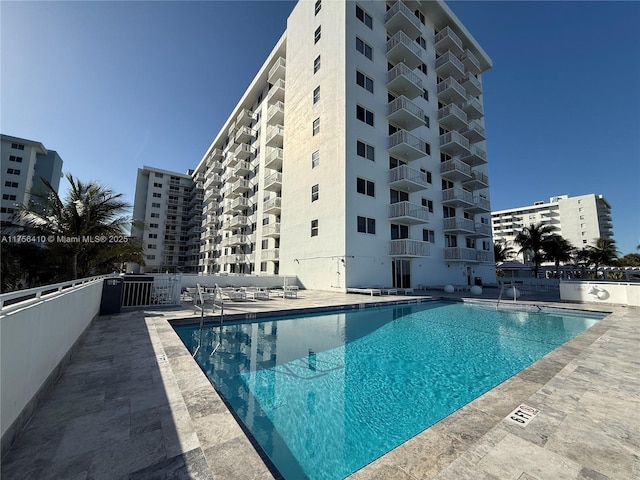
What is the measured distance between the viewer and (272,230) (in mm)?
24594

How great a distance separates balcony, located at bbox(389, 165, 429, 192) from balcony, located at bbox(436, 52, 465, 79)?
12218 mm

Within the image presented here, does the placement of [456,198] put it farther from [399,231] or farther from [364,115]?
[364,115]

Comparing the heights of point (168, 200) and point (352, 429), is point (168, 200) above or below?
above

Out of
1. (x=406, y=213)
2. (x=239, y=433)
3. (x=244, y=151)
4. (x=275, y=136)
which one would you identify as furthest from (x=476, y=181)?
(x=239, y=433)

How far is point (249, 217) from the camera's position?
30.3 metres

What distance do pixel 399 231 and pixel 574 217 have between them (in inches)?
2985

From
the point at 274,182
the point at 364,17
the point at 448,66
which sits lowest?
the point at 274,182

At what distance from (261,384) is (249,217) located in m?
27.2

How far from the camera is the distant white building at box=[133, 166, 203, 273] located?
5084 centimetres

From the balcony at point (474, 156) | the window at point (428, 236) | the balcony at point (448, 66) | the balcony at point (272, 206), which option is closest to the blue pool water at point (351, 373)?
the window at point (428, 236)

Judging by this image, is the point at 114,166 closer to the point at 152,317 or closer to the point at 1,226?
the point at 1,226

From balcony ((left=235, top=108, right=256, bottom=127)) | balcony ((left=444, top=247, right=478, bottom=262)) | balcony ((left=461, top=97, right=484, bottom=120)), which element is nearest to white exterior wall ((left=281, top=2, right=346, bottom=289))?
balcony ((left=235, top=108, right=256, bottom=127))

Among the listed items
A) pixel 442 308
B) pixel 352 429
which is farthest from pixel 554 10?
pixel 352 429

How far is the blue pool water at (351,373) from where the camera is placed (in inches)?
124
